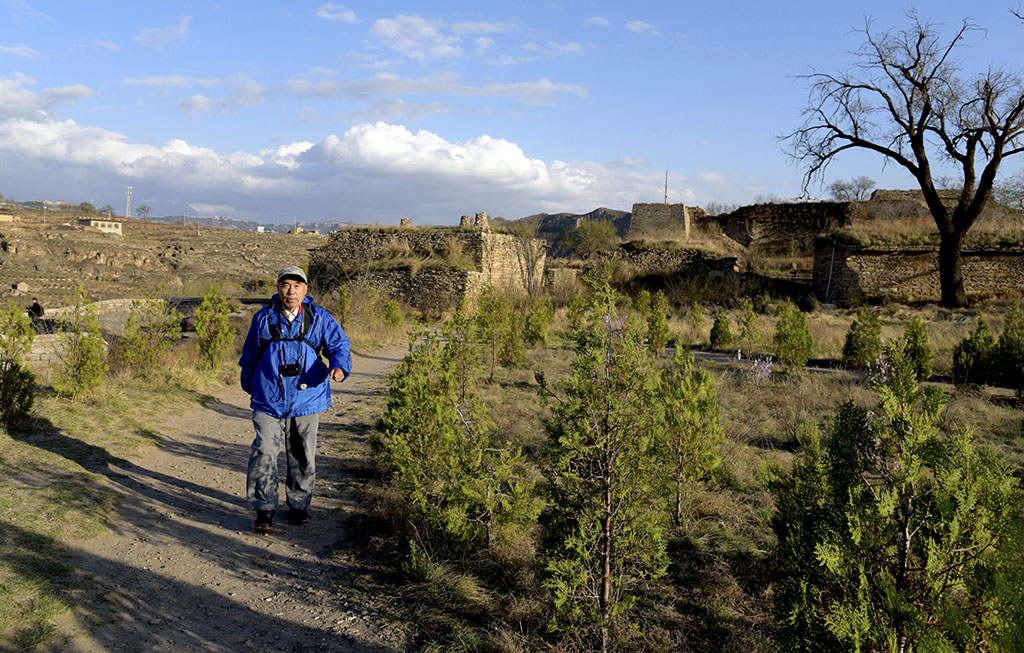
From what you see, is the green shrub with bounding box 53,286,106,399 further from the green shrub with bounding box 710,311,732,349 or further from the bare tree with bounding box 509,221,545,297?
the bare tree with bounding box 509,221,545,297

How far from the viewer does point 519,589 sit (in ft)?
11.2

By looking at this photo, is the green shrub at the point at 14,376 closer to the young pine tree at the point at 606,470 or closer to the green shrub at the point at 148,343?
the green shrub at the point at 148,343

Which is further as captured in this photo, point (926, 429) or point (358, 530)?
point (358, 530)

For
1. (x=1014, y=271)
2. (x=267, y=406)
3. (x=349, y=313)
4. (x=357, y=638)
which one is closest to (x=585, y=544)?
(x=357, y=638)

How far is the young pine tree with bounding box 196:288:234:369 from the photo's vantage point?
9352 millimetres

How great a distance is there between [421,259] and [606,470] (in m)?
19.1

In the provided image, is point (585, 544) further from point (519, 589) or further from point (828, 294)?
point (828, 294)

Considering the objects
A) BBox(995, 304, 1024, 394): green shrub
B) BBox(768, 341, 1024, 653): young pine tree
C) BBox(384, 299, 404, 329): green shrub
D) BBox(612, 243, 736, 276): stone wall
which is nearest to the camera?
BBox(768, 341, 1024, 653): young pine tree

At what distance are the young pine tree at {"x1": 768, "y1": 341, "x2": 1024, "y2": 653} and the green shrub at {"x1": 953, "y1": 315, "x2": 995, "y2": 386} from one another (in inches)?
344

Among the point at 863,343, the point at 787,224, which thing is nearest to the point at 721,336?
the point at 863,343

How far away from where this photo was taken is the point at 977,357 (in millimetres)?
9312

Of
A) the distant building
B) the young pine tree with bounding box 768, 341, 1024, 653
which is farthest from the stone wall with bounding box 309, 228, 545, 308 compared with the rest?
the distant building

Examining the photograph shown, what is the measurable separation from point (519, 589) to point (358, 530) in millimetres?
1438

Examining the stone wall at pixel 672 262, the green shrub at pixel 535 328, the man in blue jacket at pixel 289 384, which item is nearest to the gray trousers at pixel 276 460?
the man in blue jacket at pixel 289 384
